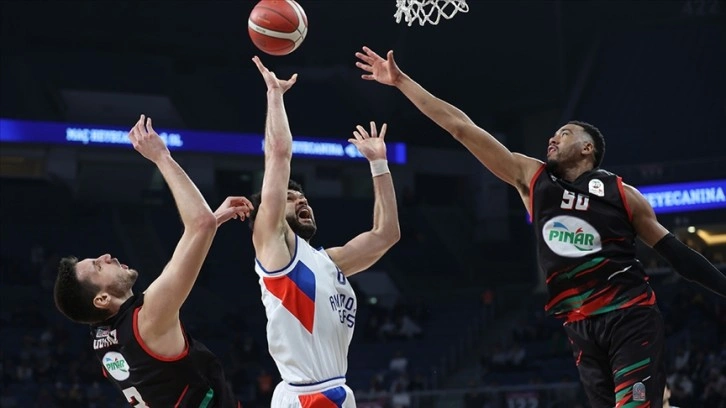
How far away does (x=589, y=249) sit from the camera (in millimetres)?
5320

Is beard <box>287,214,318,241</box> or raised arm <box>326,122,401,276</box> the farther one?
raised arm <box>326,122,401,276</box>

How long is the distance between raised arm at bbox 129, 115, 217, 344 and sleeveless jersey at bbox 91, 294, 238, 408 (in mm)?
73

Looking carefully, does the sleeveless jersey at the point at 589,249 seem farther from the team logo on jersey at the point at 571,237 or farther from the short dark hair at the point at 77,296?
the short dark hair at the point at 77,296

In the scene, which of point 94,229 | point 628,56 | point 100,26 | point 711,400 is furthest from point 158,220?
point 711,400

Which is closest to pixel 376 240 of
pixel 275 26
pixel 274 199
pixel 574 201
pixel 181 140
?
pixel 274 199

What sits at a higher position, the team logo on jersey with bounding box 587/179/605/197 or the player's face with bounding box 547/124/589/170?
the player's face with bounding box 547/124/589/170

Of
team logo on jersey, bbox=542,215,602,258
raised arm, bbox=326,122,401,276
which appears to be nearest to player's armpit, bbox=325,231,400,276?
raised arm, bbox=326,122,401,276

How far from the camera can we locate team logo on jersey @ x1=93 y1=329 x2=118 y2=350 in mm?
4543

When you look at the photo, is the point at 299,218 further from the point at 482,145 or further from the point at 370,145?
the point at 482,145

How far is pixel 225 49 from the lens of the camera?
99.6 ft

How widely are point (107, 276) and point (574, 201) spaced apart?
2.36 metres

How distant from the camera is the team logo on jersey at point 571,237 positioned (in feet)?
17.5

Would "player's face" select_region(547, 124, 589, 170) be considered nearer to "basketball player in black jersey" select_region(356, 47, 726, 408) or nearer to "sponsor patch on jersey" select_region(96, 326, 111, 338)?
"basketball player in black jersey" select_region(356, 47, 726, 408)

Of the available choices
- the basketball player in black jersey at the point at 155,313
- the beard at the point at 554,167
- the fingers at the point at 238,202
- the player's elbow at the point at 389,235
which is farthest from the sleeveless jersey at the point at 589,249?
the basketball player in black jersey at the point at 155,313
